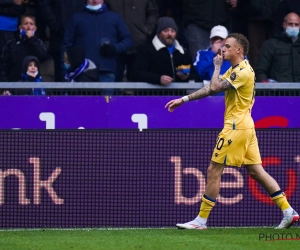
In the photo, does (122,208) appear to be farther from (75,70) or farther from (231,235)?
(75,70)

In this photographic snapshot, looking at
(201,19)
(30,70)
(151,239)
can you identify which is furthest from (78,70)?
(151,239)

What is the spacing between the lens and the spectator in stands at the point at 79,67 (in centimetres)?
1276

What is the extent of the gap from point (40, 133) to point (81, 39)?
2850 mm

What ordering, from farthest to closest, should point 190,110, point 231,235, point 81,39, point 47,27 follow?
point 47,27, point 81,39, point 190,110, point 231,235

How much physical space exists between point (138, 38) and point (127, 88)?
1794 millimetres

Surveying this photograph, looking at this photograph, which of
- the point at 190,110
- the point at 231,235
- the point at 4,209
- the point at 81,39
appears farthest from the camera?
the point at 81,39

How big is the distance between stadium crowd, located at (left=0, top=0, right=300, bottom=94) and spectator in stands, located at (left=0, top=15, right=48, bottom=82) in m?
0.01

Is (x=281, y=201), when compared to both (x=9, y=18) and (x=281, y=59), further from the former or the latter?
(x=9, y=18)

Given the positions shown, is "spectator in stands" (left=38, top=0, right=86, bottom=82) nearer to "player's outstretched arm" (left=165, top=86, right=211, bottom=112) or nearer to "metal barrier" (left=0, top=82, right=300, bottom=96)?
"metal barrier" (left=0, top=82, right=300, bottom=96)

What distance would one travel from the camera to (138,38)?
548 inches

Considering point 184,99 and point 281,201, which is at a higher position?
point 184,99

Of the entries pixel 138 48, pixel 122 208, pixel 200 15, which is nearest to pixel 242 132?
pixel 122 208

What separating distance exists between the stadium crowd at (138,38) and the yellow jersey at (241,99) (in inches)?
112

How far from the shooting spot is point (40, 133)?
10.9 m
